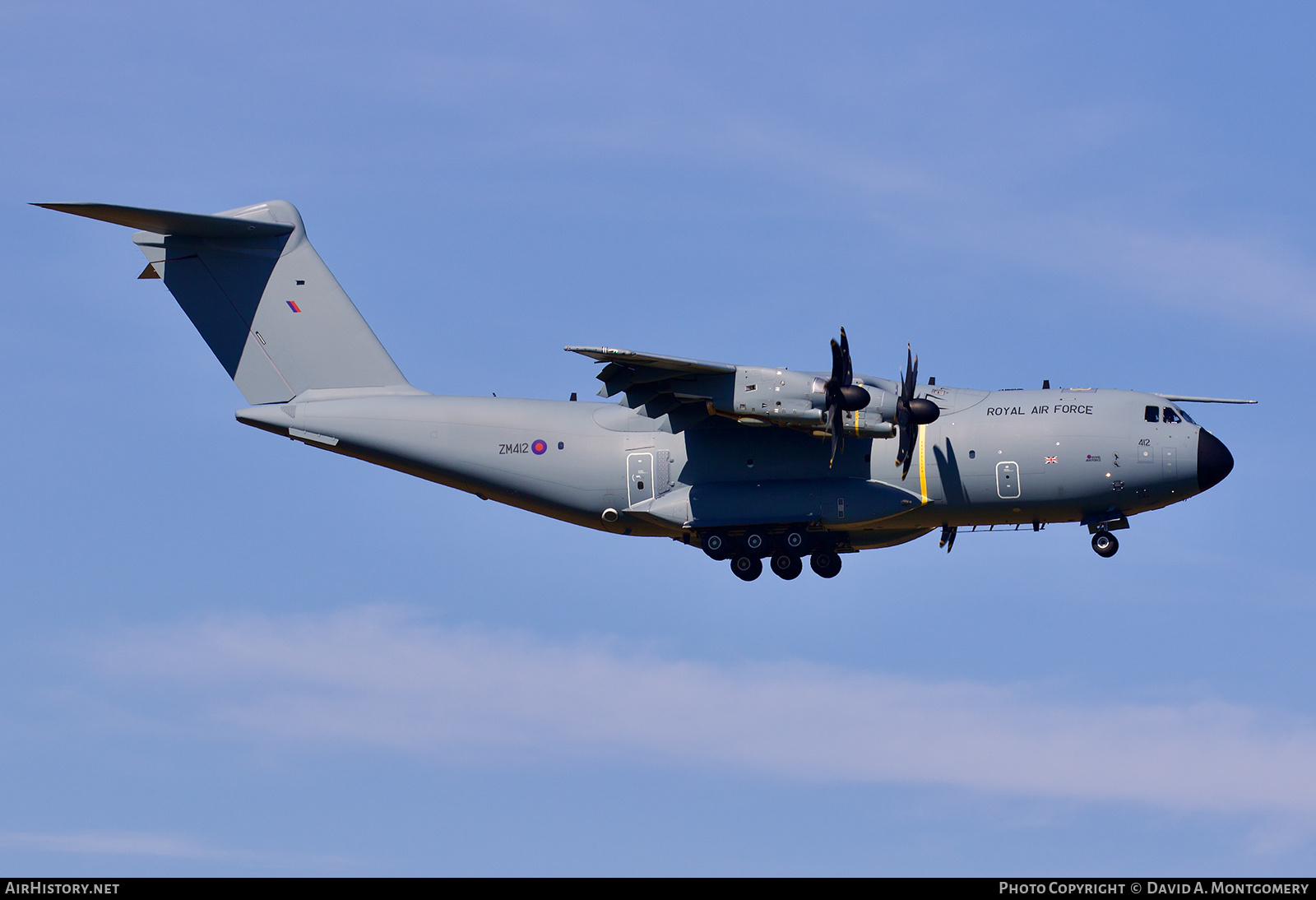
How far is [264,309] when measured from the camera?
1134 inches

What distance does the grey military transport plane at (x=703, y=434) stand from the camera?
25141 mm

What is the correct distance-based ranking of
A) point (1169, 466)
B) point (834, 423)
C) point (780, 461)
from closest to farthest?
1. point (834, 423)
2. point (1169, 466)
3. point (780, 461)

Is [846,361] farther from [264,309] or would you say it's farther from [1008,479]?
[264,309]

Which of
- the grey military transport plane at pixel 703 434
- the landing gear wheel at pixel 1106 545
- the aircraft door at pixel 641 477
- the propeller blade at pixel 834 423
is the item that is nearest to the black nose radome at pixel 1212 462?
the grey military transport plane at pixel 703 434

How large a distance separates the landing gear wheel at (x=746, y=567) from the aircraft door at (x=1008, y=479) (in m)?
4.16

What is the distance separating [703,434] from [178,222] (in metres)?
10.0

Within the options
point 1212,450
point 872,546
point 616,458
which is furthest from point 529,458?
point 1212,450

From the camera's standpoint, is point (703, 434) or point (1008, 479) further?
point (703, 434)

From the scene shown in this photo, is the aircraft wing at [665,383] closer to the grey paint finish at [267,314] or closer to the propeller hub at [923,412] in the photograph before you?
the propeller hub at [923,412]

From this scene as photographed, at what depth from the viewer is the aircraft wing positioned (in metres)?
24.9
